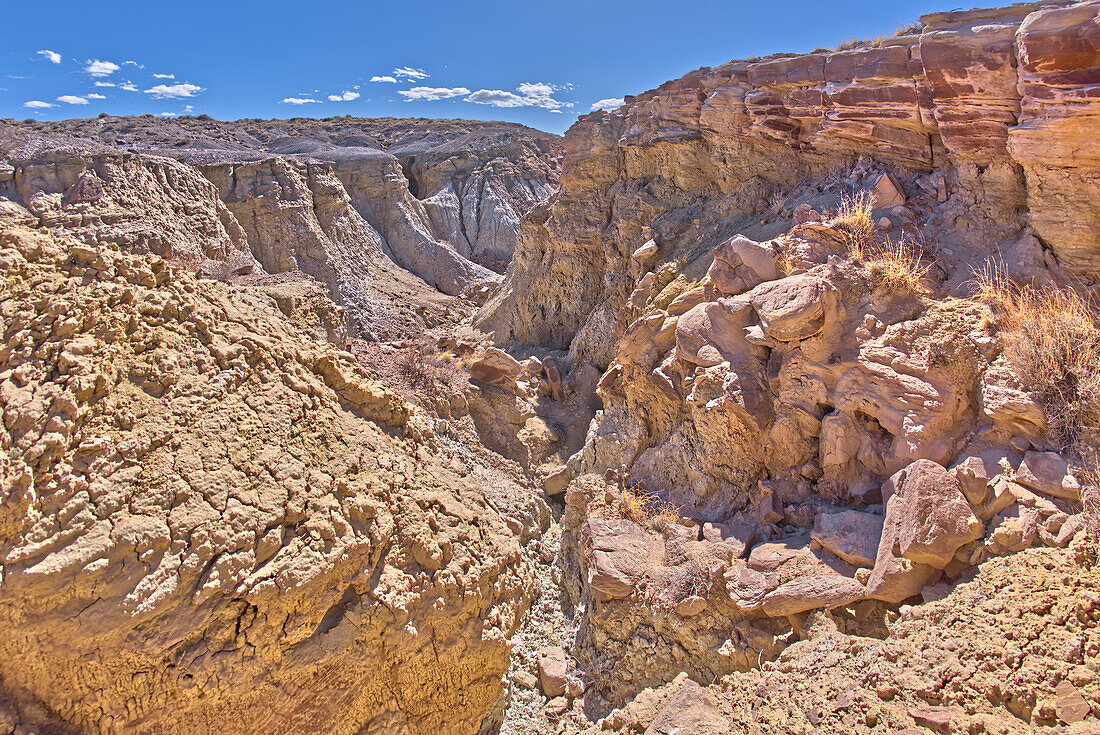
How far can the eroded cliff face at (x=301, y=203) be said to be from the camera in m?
10.8

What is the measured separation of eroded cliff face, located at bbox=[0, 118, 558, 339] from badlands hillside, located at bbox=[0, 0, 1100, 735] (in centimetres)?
362

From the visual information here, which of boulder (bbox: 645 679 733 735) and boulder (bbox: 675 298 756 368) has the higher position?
boulder (bbox: 675 298 756 368)

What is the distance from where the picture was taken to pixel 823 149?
839 cm

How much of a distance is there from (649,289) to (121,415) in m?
7.22

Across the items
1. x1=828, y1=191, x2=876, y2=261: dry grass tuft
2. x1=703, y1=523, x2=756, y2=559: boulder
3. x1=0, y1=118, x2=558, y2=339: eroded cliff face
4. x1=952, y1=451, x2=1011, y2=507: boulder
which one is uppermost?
x1=0, y1=118, x2=558, y2=339: eroded cliff face

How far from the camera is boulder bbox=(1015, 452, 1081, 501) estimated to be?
363cm

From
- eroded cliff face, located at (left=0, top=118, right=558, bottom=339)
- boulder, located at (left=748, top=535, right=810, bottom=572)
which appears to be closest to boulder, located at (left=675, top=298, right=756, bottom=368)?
boulder, located at (left=748, top=535, right=810, bottom=572)

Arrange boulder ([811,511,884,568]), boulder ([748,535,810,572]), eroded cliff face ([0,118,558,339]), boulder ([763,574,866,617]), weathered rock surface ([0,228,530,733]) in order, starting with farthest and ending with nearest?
eroded cliff face ([0,118,558,339]), boulder ([748,535,810,572]), boulder ([811,511,884,568]), boulder ([763,574,866,617]), weathered rock surface ([0,228,530,733])

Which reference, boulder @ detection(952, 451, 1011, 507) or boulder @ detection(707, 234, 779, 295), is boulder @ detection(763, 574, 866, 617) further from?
boulder @ detection(707, 234, 779, 295)

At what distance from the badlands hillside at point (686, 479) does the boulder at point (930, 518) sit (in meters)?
0.03

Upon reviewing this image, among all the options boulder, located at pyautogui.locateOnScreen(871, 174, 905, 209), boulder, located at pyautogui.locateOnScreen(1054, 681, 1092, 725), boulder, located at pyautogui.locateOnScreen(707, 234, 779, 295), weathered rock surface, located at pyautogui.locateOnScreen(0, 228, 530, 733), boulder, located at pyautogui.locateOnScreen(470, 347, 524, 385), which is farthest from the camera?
boulder, located at pyautogui.locateOnScreen(470, 347, 524, 385)

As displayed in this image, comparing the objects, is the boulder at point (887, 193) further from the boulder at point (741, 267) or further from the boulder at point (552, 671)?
the boulder at point (552, 671)

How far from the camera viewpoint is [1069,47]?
4.90 meters

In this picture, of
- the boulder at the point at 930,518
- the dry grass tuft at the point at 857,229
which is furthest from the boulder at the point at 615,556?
the dry grass tuft at the point at 857,229
